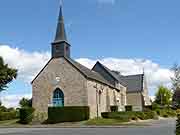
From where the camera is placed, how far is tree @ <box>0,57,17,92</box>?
5708 centimetres

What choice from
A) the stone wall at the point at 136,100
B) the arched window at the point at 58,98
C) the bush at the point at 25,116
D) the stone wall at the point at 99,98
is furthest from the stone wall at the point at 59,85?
the stone wall at the point at 136,100

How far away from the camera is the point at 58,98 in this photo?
136 ft

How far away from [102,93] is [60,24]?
38.8 feet

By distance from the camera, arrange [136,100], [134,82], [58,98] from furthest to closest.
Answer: [134,82], [136,100], [58,98]

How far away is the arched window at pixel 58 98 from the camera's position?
1622 inches

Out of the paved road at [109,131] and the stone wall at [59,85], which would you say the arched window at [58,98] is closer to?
the stone wall at [59,85]

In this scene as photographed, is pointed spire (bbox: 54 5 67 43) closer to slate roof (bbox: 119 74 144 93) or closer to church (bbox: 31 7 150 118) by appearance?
church (bbox: 31 7 150 118)

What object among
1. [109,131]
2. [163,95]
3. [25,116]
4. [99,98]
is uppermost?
[163,95]

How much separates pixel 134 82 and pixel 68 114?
109ft

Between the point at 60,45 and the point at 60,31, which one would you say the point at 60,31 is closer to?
the point at 60,31

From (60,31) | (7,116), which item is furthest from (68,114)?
(7,116)

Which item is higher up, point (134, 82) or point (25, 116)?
point (134, 82)

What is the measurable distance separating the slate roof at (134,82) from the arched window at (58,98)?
2695 cm

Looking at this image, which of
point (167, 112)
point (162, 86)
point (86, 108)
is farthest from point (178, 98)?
point (162, 86)
